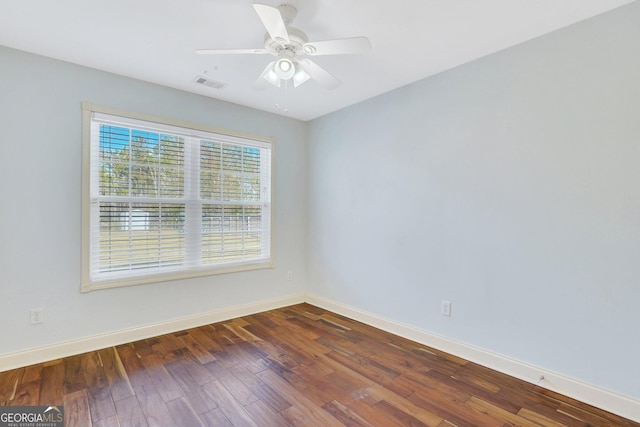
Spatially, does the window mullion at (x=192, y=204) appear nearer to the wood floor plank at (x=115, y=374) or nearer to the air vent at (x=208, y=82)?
the air vent at (x=208, y=82)

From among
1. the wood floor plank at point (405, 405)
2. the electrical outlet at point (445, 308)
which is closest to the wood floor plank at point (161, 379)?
the wood floor plank at point (405, 405)

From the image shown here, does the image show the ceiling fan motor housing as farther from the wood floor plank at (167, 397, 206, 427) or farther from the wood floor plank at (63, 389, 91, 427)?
the wood floor plank at (63, 389, 91, 427)

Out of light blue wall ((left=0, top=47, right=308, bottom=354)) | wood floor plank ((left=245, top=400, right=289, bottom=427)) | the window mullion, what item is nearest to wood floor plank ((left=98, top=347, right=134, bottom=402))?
light blue wall ((left=0, top=47, right=308, bottom=354))

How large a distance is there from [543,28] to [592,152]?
0.93 m

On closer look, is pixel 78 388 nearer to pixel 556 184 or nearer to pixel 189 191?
pixel 189 191

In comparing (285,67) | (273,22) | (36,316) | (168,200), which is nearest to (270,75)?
(285,67)

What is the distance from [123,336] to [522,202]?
3643mm

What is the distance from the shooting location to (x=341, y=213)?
3846 millimetres

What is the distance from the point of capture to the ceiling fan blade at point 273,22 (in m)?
1.55

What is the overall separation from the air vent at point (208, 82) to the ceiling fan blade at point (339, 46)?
4.73ft

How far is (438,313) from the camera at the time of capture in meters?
2.85

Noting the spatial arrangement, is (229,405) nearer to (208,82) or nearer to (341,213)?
(341,213)

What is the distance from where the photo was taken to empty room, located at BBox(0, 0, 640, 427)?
76.9 inches

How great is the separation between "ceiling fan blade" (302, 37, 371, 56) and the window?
1.92 meters
